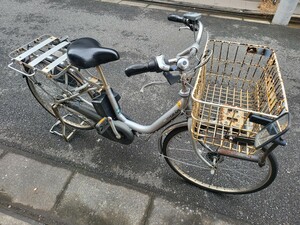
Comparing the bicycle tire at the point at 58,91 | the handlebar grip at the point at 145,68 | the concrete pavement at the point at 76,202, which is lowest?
the concrete pavement at the point at 76,202

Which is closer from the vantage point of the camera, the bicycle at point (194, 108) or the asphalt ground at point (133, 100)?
the bicycle at point (194, 108)

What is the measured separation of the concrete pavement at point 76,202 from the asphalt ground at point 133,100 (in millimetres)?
93

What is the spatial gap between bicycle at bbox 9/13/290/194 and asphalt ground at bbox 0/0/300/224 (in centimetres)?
18

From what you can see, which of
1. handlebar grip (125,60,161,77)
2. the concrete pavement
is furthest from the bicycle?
the concrete pavement

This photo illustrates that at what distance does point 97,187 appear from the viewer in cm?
240

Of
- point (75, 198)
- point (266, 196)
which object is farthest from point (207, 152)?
point (75, 198)

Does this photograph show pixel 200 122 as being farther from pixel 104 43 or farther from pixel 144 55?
pixel 104 43

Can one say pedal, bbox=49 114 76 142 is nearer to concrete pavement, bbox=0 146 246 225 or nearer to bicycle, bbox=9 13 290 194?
bicycle, bbox=9 13 290 194

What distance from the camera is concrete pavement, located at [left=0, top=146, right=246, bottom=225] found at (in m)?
2.17

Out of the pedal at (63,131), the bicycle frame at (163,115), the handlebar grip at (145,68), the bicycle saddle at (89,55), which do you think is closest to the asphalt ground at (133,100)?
the pedal at (63,131)

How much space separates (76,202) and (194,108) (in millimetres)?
1562

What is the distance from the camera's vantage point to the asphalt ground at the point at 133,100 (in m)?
2.32

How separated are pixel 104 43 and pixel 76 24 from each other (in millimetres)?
1107

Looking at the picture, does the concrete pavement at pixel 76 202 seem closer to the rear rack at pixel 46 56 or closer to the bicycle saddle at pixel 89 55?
the rear rack at pixel 46 56
